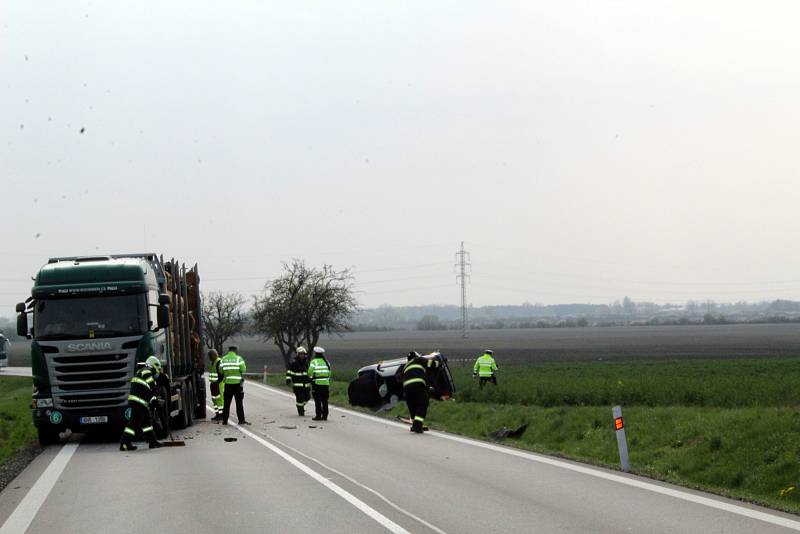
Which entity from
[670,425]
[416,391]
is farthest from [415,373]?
[670,425]

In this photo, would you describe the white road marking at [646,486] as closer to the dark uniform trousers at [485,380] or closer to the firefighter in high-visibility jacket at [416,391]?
the firefighter in high-visibility jacket at [416,391]

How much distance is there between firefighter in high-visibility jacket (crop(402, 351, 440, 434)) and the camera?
20.1m

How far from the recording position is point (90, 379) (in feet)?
61.0

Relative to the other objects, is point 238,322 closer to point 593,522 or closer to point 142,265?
point 142,265

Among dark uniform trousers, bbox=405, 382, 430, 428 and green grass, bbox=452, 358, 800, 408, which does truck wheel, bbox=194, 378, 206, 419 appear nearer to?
dark uniform trousers, bbox=405, 382, 430, 428

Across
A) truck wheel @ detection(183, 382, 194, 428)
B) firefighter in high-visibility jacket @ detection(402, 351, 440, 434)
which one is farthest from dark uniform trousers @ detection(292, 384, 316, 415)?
firefighter in high-visibility jacket @ detection(402, 351, 440, 434)

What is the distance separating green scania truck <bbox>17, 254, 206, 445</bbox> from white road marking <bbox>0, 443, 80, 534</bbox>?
1.59m

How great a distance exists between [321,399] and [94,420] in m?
6.34

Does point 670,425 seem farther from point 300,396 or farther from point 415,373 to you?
point 300,396

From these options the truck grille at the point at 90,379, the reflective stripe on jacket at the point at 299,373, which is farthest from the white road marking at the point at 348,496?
the reflective stripe on jacket at the point at 299,373

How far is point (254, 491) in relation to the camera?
11953 mm

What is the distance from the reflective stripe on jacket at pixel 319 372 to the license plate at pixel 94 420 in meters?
6.05

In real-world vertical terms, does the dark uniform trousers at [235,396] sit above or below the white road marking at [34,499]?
Answer: above

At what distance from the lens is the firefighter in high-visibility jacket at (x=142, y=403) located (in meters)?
17.5
